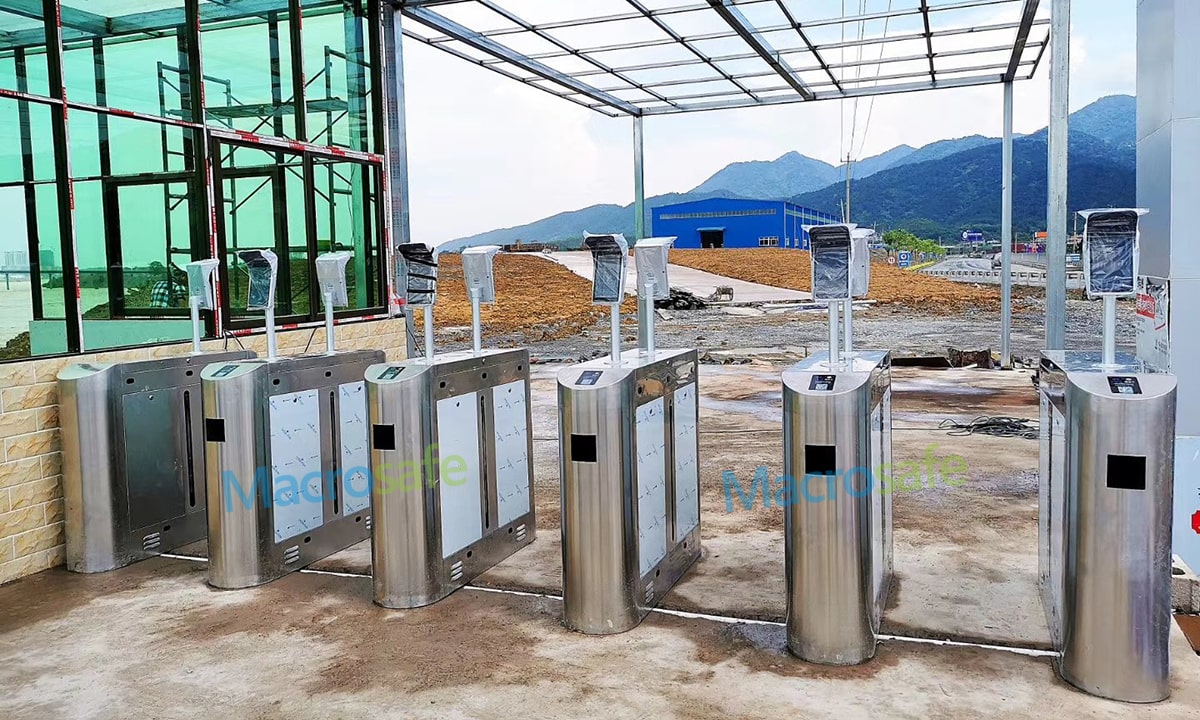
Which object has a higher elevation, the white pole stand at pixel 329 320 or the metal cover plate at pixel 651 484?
the white pole stand at pixel 329 320

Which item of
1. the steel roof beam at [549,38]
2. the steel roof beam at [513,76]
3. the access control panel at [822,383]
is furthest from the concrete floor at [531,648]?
the steel roof beam at [513,76]

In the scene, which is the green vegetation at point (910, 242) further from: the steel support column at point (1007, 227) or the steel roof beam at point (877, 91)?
the steel roof beam at point (877, 91)

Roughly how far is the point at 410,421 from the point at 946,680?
7.00ft

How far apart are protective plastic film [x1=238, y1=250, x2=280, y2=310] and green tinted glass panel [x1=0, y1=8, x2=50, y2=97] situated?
4.41 feet

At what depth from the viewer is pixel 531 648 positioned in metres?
3.44

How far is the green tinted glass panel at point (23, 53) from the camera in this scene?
4.52m

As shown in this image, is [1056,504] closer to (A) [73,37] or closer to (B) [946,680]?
(B) [946,680]

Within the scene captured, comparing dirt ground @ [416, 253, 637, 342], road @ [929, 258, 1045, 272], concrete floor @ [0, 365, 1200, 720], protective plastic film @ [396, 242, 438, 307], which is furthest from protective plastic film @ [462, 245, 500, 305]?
road @ [929, 258, 1045, 272]

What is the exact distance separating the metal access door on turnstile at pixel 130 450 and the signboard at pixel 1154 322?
4188 mm

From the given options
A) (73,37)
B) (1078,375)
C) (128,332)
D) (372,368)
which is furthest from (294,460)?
(1078,375)

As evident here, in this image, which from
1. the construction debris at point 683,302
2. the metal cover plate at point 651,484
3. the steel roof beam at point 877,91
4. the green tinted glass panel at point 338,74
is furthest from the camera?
the construction debris at point 683,302

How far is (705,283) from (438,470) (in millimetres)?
23745

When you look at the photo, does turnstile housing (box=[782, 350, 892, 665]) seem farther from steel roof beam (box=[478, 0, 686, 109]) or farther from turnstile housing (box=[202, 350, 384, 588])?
steel roof beam (box=[478, 0, 686, 109])

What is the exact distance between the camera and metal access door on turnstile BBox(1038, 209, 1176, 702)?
2.80m
